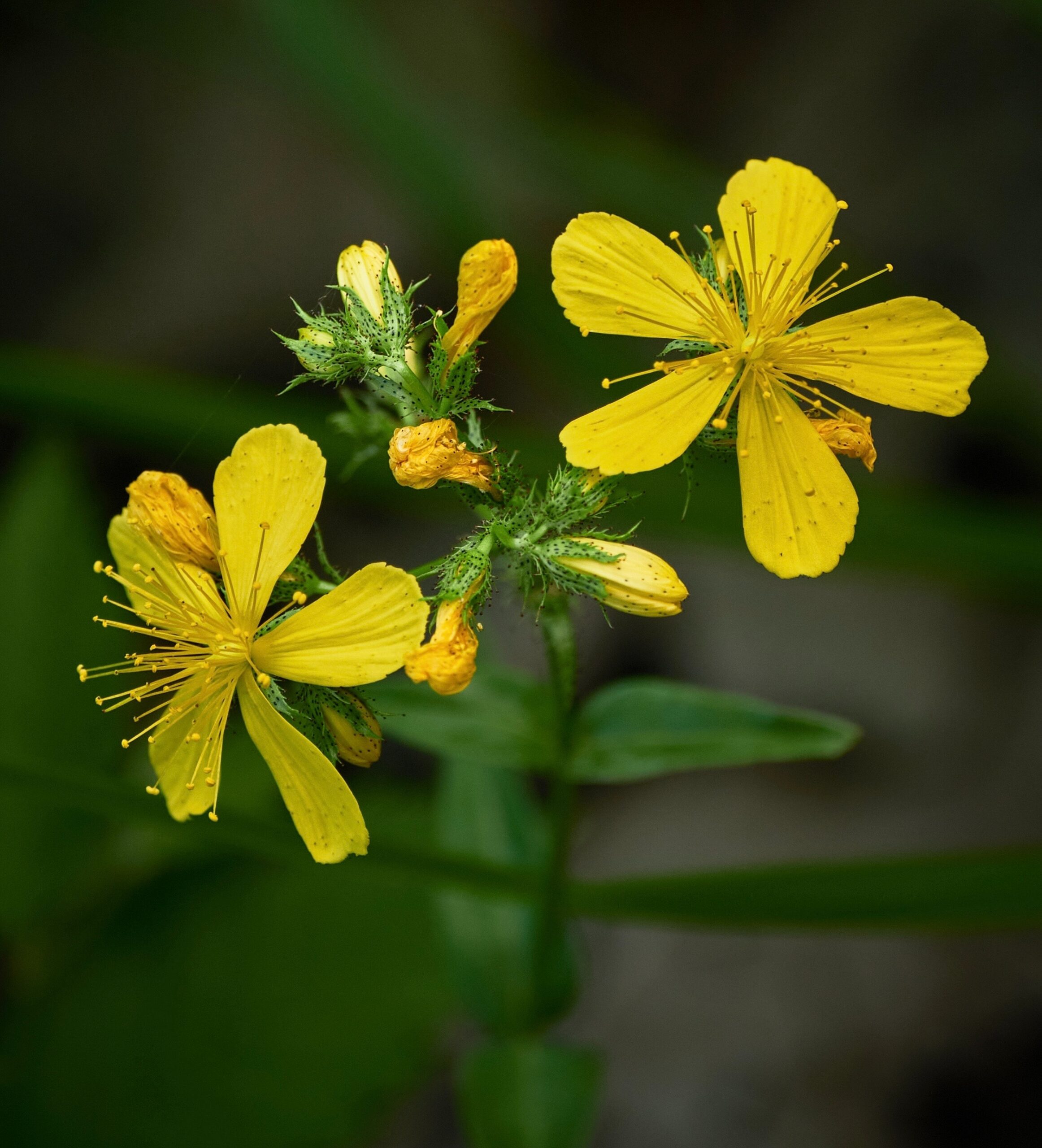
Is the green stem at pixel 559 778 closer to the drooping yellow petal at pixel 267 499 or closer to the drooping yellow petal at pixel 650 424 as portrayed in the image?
the drooping yellow petal at pixel 650 424

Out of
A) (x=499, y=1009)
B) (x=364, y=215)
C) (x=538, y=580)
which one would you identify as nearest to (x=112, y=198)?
(x=364, y=215)

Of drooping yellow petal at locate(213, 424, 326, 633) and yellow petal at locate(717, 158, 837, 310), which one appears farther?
yellow petal at locate(717, 158, 837, 310)

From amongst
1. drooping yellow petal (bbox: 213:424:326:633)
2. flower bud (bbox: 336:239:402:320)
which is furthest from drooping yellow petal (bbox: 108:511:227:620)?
flower bud (bbox: 336:239:402:320)

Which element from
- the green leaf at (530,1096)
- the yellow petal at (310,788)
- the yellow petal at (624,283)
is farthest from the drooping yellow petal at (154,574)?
the green leaf at (530,1096)

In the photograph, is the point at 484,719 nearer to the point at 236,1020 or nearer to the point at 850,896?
the point at 850,896

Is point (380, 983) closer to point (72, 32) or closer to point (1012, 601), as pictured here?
point (1012, 601)

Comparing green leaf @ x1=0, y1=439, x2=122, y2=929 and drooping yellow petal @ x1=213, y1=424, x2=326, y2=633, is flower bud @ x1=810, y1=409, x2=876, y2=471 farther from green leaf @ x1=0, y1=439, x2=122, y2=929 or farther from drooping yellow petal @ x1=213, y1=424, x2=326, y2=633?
green leaf @ x1=0, y1=439, x2=122, y2=929
